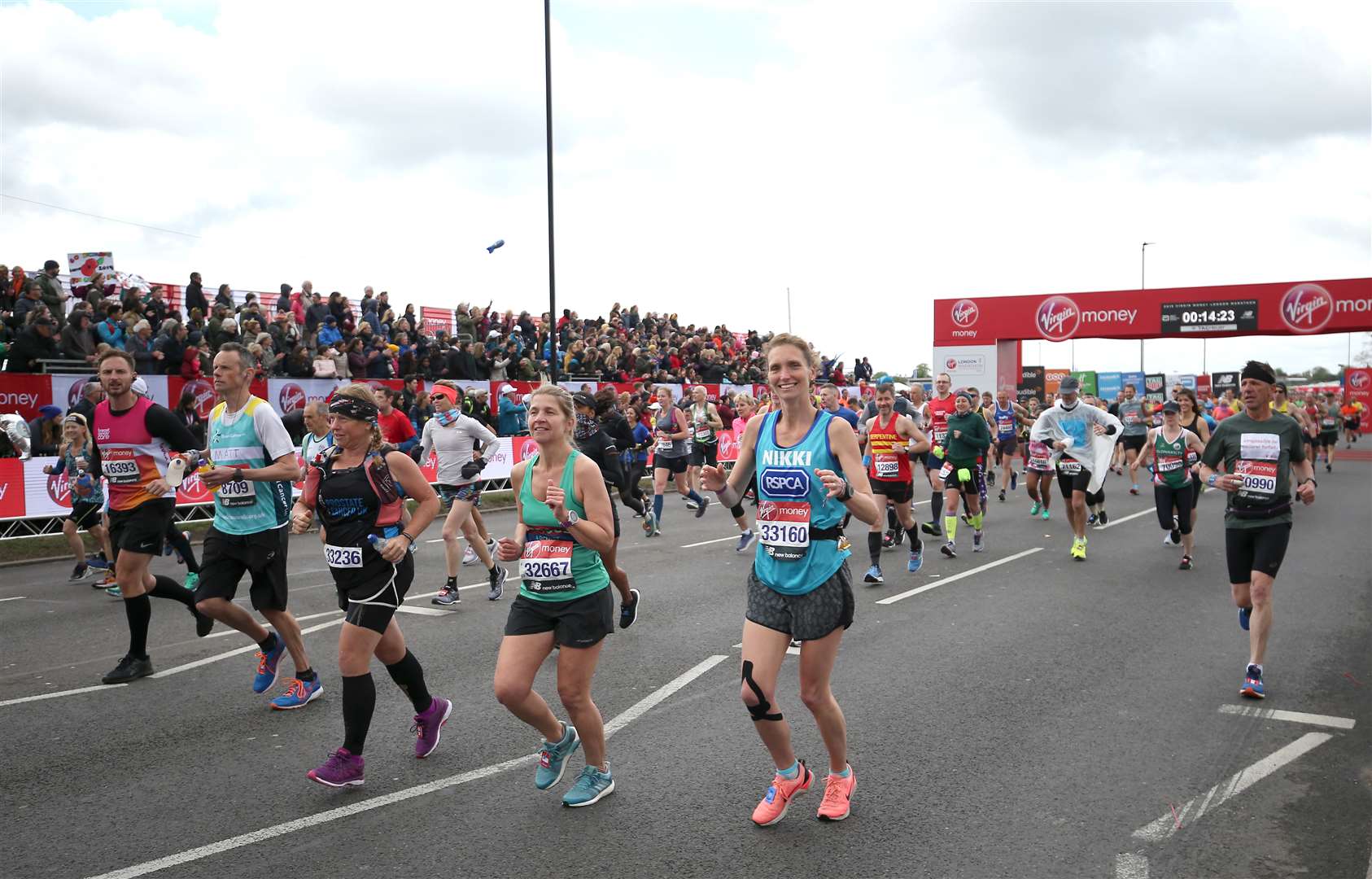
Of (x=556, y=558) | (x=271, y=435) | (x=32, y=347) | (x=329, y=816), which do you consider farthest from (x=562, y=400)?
(x=32, y=347)

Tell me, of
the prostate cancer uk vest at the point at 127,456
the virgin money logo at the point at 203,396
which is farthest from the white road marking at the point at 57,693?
the virgin money logo at the point at 203,396

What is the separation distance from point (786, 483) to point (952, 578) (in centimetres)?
677

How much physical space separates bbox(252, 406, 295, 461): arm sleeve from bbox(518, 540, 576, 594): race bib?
251 cm

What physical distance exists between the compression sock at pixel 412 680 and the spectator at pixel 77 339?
40.2 ft

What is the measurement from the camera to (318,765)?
5043 millimetres

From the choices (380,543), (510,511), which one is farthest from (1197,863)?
(510,511)

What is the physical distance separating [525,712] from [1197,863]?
2783 mm

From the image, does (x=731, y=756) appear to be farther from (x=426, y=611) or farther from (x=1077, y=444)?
(x=1077, y=444)

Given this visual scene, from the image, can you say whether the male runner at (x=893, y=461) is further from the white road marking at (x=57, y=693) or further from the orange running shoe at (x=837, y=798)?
the white road marking at (x=57, y=693)

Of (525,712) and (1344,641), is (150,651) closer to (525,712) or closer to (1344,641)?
(525,712)

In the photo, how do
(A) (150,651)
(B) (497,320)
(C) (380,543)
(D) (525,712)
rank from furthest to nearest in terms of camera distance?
(B) (497,320)
(A) (150,651)
(C) (380,543)
(D) (525,712)

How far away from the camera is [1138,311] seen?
33562 mm

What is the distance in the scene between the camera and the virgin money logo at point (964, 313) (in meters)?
35.9

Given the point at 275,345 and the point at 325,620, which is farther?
the point at 275,345
